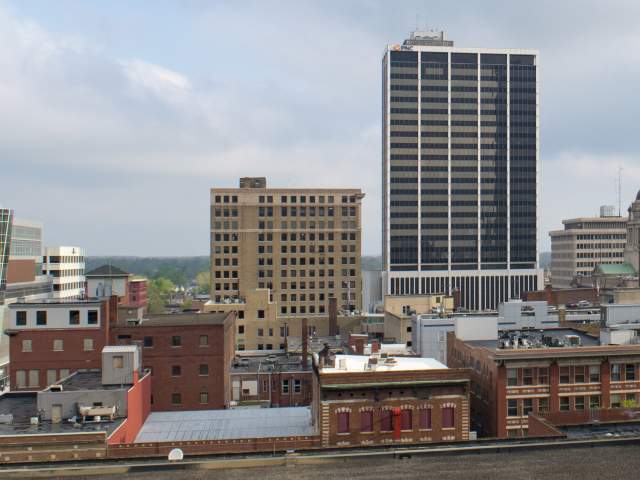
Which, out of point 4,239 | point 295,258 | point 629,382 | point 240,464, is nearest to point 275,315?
point 295,258

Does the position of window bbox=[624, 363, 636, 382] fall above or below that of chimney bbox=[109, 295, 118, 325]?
below

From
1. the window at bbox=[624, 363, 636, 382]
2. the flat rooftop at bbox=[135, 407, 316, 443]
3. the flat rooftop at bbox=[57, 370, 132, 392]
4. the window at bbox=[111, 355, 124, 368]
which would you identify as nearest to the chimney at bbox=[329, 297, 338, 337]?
the flat rooftop at bbox=[135, 407, 316, 443]

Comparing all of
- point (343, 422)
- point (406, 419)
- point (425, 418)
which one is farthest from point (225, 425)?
point (425, 418)

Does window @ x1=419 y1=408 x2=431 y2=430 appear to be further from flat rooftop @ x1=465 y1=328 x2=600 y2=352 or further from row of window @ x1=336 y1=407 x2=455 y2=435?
flat rooftop @ x1=465 y1=328 x2=600 y2=352

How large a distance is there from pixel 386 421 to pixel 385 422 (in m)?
0.12

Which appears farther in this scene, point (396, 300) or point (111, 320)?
point (396, 300)

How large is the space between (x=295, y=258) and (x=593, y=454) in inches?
5321

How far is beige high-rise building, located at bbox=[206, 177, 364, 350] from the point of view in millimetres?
169375

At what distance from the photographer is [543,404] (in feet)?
204

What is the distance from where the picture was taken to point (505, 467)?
36.7m

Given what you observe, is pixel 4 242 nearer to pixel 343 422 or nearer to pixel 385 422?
pixel 343 422

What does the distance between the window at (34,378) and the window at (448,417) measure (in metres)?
46.8

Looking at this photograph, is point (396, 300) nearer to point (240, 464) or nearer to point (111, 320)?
point (111, 320)

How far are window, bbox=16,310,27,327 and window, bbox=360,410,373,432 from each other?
43.5m
